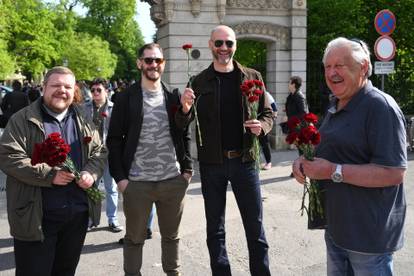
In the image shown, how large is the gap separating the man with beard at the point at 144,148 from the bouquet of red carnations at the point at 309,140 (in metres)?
1.37

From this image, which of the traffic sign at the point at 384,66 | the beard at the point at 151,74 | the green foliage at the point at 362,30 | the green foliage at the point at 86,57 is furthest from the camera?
the green foliage at the point at 86,57

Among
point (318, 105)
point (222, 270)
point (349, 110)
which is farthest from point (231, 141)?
point (318, 105)

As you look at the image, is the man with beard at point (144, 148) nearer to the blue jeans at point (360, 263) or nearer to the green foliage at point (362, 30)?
the blue jeans at point (360, 263)

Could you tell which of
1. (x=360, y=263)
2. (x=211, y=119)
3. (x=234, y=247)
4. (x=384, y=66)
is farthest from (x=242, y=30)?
(x=360, y=263)

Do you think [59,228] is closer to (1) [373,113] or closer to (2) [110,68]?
(1) [373,113]

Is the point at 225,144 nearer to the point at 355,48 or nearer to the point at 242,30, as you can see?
the point at 355,48

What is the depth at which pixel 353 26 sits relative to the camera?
658 inches

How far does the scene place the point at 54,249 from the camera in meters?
3.33

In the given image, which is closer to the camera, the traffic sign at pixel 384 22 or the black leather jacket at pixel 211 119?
the black leather jacket at pixel 211 119

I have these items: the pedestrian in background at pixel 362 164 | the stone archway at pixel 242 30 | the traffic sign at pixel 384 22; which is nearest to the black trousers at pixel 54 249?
the pedestrian in background at pixel 362 164

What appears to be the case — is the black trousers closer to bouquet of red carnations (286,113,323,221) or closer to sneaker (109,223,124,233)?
bouquet of red carnations (286,113,323,221)

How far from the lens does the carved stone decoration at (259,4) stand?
38.8 feet

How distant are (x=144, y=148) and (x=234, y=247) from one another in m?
2.06

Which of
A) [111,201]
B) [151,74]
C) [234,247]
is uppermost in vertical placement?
[151,74]
